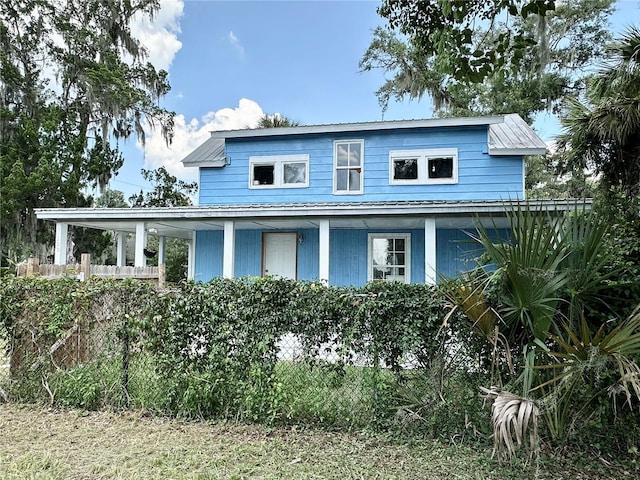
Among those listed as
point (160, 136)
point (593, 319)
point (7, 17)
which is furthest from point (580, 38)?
point (7, 17)

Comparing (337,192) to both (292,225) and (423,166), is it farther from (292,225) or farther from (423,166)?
(423,166)

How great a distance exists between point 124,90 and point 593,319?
710 inches

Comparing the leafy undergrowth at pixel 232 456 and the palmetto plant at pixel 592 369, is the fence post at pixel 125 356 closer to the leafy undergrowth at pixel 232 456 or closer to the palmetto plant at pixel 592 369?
the leafy undergrowth at pixel 232 456

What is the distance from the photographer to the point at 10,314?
14.8ft

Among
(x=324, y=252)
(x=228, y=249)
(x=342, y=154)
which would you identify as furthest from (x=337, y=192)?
(x=228, y=249)

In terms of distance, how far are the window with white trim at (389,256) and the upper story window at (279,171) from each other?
246 cm

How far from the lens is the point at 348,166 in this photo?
11352 millimetres

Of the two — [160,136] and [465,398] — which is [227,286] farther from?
[160,136]

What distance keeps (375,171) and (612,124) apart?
17.0ft

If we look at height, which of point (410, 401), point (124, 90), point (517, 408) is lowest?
point (410, 401)

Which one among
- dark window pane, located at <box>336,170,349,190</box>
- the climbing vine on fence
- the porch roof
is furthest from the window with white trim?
the climbing vine on fence

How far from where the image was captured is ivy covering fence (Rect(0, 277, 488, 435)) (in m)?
3.54

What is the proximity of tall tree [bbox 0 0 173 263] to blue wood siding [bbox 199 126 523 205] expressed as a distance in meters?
7.73

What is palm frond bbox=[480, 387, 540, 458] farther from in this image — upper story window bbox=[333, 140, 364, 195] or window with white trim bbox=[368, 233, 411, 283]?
upper story window bbox=[333, 140, 364, 195]
